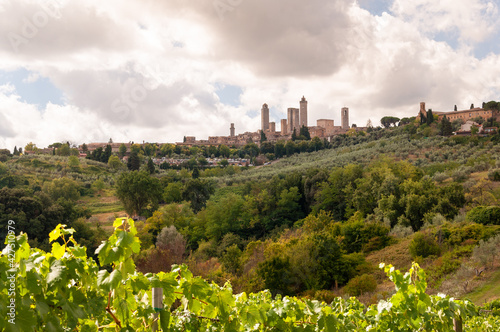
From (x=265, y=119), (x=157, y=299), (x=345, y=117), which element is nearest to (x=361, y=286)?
(x=157, y=299)

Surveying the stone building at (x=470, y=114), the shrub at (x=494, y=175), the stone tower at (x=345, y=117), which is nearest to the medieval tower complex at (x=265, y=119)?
the stone tower at (x=345, y=117)

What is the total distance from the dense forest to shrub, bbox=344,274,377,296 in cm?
4

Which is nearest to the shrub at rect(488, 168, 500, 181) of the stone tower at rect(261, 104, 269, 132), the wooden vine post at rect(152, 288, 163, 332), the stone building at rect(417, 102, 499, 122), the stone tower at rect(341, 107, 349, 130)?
the wooden vine post at rect(152, 288, 163, 332)

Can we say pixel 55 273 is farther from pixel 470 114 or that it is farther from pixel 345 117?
pixel 345 117

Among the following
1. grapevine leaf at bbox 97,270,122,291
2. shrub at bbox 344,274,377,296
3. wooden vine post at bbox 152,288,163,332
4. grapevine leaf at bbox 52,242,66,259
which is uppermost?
grapevine leaf at bbox 52,242,66,259

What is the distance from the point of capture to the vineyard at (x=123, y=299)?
5.54 feet

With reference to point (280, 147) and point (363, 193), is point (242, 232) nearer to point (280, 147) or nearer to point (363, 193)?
point (363, 193)

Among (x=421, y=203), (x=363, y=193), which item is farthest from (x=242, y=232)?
(x=421, y=203)

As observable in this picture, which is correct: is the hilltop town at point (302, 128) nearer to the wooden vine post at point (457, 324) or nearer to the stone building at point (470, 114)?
the stone building at point (470, 114)

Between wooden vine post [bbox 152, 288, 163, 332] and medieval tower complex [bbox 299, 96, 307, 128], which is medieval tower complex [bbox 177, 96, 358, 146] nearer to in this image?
medieval tower complex [bbox 299, 96, 307, 128]

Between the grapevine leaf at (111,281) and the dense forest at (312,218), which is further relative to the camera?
the dense forest at (312,218)

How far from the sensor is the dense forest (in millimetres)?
14336

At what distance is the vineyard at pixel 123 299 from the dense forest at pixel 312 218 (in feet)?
0.87

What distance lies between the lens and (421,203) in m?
21.4
